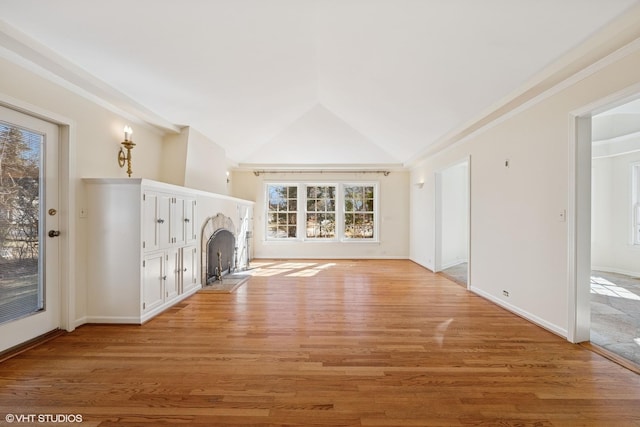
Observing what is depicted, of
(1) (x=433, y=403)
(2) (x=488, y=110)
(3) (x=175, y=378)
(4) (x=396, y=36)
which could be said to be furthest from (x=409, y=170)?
(3) (x=175, y=378)

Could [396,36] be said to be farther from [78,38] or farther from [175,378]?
[175,378]

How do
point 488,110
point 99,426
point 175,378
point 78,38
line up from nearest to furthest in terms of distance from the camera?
point 99,426 → point 175,378 → point 78,38 → point 488,110

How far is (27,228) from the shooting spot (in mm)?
2488

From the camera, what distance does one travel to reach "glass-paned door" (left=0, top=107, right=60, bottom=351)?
2.32m

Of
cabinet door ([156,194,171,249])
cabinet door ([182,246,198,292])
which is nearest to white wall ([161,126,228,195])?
cabinet door ([156,194,171,249])

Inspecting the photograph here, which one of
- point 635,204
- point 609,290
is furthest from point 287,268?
point 635,204

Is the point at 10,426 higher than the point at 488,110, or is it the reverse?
the point at 488,110

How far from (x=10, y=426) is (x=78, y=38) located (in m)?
2.72

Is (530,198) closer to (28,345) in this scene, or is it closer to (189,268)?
(189,268)

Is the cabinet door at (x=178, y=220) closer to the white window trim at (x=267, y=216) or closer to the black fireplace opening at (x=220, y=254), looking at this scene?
the black fireplace opening at (x=220, y=254)

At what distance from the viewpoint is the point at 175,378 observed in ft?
6.61

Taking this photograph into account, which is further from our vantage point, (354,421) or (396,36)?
(396,36)

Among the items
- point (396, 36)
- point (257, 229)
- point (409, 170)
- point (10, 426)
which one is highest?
point (396, 36)

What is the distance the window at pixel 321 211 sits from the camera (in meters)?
7.59
